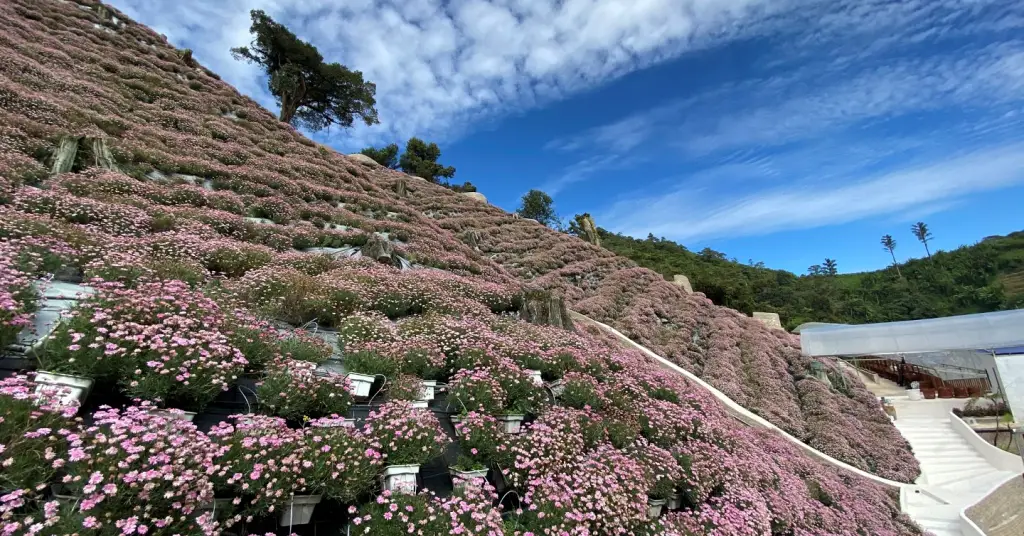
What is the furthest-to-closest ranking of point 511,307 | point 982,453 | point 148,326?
point 982,453
point 511,307
point 148,326

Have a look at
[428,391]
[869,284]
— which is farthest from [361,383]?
[869,284]

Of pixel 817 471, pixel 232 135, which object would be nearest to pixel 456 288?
pixel 817 471

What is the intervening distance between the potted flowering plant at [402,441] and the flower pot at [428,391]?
94 centimetres

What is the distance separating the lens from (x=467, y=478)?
13.5ft

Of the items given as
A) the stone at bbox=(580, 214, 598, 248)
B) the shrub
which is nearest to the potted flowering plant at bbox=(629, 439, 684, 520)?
the shrub

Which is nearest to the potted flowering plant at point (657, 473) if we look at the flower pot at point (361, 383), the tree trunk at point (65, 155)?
the flower pot at point (361, 383)

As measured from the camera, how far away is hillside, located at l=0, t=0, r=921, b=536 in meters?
2.78

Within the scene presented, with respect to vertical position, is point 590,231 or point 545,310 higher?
point 590,231

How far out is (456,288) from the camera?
10594mm

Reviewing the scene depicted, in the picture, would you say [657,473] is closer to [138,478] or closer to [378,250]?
[138,478]

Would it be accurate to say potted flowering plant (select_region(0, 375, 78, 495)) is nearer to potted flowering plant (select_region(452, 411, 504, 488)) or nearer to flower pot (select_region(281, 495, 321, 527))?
flower pot (select_region(281, 495, 321, 527))

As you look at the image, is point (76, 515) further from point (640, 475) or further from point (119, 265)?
point (640, 475)

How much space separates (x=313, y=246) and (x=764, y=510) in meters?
11.5

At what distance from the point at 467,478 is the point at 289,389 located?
78.1 inches
